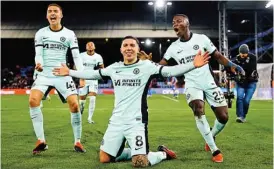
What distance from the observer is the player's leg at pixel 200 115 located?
618 centimetres

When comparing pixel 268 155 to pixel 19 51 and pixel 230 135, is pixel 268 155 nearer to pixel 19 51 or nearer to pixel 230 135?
pixel 230 135

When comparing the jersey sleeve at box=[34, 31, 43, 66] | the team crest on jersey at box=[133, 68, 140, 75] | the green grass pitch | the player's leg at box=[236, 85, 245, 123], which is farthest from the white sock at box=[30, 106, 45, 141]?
the player's leg at box=[236, 85, 245, 123]

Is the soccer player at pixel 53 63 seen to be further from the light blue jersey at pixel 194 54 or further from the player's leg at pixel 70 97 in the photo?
the light blue jersey at pixel 194 54

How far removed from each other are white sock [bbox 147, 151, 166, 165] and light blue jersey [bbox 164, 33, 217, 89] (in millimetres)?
1372

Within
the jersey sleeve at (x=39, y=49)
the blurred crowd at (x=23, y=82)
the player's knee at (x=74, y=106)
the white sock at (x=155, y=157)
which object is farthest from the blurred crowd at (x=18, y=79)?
the white sock at (x=155, y=157)

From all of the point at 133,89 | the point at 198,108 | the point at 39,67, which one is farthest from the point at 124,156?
the point at 39,67

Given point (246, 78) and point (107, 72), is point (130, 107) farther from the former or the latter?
point (246, 78)

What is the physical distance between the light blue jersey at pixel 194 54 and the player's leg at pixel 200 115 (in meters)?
0.14

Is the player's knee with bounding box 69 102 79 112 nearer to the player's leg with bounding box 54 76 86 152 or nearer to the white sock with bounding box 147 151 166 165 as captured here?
the player's leg with bounding box 54 76 86 152

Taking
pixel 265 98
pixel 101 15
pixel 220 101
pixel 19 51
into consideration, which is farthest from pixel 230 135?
pixel 19 51

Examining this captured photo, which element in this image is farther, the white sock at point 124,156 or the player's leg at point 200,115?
the player's leg at point 200,115

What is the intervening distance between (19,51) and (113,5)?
1446 centimetres

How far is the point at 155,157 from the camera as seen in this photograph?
5.75 m

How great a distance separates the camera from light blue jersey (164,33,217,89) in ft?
21.8
